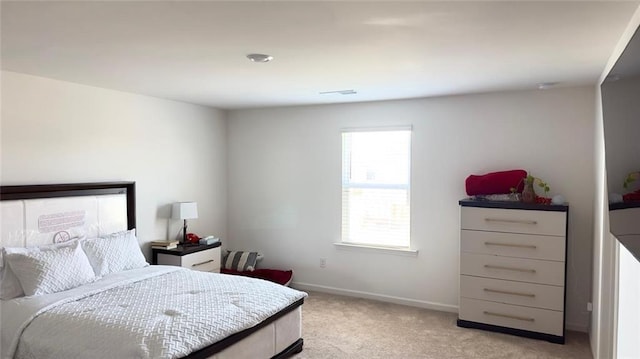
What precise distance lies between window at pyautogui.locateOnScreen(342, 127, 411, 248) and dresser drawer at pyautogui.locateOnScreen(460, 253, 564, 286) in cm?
85

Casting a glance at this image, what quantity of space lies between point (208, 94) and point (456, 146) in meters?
2.61

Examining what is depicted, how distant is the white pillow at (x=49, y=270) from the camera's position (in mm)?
3070

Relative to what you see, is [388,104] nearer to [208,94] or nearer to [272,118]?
[272,118]

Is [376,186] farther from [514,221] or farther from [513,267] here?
[513,267]

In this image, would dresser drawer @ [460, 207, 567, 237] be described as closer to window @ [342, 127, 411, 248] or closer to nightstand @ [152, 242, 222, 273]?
window @ [342, 127, 411, 248]

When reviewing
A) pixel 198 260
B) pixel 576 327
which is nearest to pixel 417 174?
pixel 576 327

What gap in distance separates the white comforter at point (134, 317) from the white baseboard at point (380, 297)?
5.33ft

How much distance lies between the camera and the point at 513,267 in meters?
3.84

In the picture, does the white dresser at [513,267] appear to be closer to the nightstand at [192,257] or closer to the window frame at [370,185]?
the window frame at [370,185]

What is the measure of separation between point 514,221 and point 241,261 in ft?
10.2

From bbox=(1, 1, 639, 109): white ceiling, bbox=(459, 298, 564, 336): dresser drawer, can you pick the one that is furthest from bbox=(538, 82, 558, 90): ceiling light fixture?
bbox=(459, 298, 564, 336): dresser drawer

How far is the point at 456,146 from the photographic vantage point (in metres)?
4.42

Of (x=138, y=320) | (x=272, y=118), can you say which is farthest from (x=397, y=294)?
(x=138, y=320)

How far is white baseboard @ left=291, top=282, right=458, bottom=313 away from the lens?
452 centimetres
